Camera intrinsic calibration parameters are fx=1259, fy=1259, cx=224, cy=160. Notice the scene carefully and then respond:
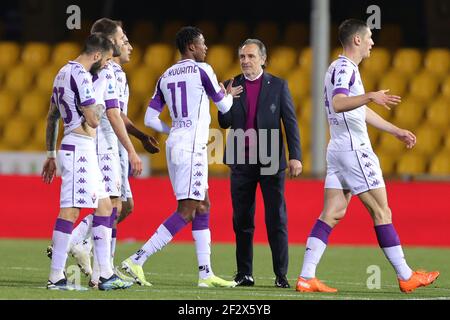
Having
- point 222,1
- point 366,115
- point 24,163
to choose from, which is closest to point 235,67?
point 222,1

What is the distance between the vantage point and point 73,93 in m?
8.91

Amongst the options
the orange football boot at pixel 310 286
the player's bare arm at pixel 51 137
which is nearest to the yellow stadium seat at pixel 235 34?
the player's bare arm at pixel 51 137

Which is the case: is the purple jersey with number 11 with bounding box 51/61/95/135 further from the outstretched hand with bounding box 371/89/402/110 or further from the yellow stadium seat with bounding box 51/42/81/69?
the yellow stadium seat with bounding box 51/42/81/69

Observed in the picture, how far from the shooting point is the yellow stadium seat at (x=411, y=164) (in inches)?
703

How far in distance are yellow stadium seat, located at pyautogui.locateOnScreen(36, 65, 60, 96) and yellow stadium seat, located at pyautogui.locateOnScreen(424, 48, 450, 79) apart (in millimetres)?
5803

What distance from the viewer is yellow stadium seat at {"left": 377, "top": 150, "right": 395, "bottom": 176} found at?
1791cm

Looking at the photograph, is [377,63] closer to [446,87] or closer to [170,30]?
[446,87]

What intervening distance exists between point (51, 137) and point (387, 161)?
9400mm

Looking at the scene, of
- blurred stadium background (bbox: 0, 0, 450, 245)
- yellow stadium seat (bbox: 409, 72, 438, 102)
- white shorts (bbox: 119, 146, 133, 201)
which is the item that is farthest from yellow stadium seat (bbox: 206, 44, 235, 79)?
white shorts (bbox: 119, 146, 133, 201)

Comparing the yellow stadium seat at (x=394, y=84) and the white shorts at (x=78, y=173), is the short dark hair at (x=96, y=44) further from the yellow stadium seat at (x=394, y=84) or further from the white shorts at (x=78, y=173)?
the yellow stadium seat at (x=394, y=84)

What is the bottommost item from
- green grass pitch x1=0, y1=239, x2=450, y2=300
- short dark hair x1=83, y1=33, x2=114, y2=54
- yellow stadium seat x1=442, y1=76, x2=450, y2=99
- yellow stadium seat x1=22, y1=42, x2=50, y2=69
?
green grass pitch x1=0, y1=239, x2=450, y2=300

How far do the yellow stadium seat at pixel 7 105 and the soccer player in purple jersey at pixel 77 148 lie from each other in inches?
413

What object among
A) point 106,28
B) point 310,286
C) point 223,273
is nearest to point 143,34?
point 223,273

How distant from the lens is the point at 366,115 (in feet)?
31.2
